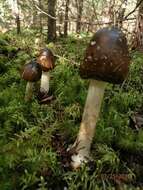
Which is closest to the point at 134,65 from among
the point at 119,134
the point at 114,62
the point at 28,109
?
the point at 119,134

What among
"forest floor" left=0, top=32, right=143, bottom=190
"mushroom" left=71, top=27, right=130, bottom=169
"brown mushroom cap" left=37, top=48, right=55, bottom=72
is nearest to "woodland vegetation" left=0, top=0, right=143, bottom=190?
"forest floor" left=0, top=32, right=143, bottom=190

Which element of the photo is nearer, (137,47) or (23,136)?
(23,136)

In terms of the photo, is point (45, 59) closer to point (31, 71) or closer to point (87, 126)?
point (31, 71)

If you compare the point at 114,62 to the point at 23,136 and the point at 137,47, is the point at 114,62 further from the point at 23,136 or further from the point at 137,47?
the point at 137,47

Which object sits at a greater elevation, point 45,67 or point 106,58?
point 106,58

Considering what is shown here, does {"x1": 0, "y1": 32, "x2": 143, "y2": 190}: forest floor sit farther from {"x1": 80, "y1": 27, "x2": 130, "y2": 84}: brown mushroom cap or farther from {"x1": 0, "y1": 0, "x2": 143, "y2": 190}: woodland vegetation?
{"x1": 80, "y1": 27, "x2": 130, "y2": 84}: brown mushroom cap

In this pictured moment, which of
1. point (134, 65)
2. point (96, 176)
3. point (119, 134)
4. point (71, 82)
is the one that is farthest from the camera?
point (134, 65)

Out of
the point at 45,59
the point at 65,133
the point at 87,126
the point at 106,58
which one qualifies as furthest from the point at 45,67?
the point at 106,58
